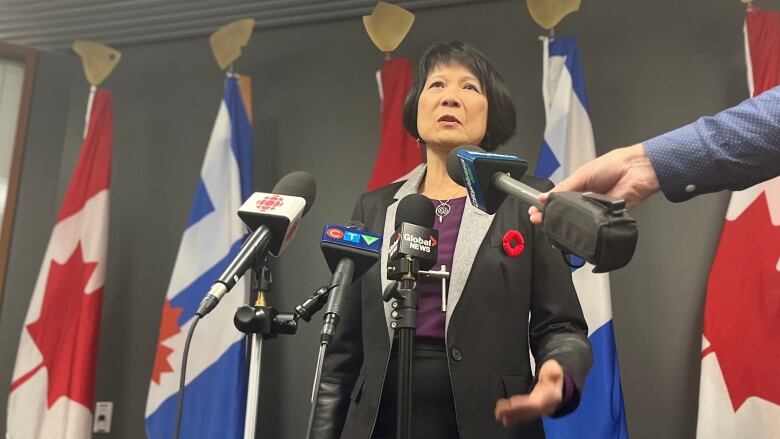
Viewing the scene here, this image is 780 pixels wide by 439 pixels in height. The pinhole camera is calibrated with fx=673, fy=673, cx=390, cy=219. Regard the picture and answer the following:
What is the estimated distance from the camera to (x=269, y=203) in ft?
3.93

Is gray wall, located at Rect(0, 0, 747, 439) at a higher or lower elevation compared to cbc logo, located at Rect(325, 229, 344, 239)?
higher

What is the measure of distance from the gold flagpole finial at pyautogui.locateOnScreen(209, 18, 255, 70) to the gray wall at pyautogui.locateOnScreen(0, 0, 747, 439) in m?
0.31

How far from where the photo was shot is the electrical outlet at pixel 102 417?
10.1ft

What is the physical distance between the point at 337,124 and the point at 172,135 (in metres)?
0.88

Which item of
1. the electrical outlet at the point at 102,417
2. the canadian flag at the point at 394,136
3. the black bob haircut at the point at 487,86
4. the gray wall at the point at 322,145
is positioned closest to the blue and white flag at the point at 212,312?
the gray wall at the point at 322,145

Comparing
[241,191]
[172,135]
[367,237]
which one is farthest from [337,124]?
[367,237]

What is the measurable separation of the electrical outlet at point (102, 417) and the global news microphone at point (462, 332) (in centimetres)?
199

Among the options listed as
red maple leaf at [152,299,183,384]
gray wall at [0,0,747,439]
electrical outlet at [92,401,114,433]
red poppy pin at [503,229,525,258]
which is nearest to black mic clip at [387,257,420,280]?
red poppy pin at [503,229,525,258]

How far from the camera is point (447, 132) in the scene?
1.64 metres

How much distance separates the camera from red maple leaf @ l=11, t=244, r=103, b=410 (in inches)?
109

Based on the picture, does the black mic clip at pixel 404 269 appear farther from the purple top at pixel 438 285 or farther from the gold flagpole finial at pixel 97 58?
the gold flagpole finial at pixel 97 58

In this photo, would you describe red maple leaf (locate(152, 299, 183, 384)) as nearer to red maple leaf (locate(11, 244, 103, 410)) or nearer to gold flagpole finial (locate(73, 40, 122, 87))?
red maple leaf (locate(11, 244, 103, 410))

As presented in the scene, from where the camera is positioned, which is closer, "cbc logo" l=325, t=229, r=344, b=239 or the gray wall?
"cbc logo" l=325, t=229, r=344, b=239

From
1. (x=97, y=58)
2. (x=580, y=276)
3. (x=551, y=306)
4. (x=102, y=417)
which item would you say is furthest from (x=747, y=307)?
(x=97, y=58)
